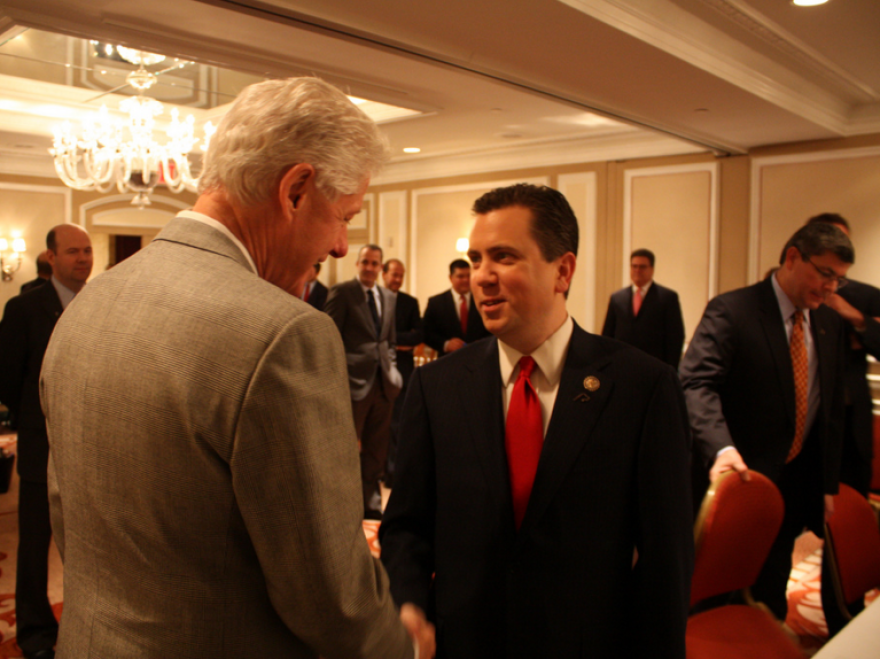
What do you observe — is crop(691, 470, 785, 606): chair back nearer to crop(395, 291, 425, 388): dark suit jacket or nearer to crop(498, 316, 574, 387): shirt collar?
crop(498, 316, 574, 387): shirt collar

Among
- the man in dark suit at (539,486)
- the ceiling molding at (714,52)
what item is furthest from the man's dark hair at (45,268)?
the man in dark suit at (539,486)

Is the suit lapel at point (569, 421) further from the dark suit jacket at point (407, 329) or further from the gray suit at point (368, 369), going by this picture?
the dark suit jacket at point (407, 329)

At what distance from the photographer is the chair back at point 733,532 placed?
A: 1944 mm

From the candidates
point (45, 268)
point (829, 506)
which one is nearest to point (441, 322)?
point (45, 268)

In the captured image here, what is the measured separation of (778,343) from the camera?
8.50 ft

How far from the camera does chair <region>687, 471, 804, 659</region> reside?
6.34ft

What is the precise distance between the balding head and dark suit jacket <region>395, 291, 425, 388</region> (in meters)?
2.99

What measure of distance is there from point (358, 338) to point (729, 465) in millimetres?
2758

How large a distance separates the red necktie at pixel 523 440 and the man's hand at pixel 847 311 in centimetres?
249

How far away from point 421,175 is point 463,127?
8.05ft

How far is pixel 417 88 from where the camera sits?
5.59 meters

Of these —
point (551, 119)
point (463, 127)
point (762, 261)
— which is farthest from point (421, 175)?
point (762, 261)

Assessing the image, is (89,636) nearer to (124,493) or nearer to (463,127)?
(124,493)

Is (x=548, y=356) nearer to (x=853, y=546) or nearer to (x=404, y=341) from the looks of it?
(x=853, y=546)
